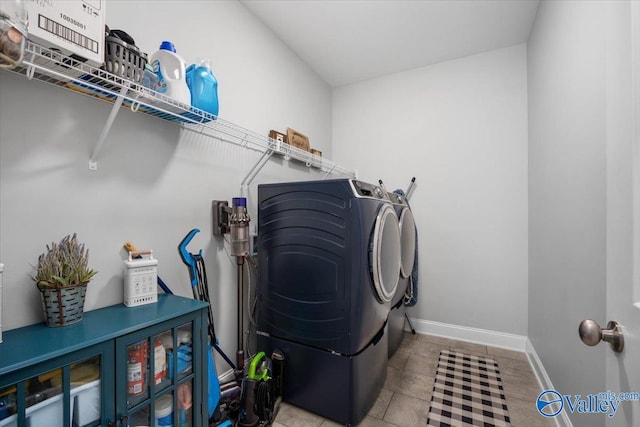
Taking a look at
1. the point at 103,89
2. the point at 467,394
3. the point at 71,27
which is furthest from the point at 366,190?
the point at 467,394

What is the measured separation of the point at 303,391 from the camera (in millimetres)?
1706

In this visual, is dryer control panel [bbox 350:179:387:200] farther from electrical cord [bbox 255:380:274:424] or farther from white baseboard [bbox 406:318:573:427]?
A: white baseboard [bbox 406:318:573:427]

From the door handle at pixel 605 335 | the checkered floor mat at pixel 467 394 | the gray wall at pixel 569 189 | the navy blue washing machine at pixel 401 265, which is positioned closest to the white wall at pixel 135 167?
the navy blue washing machine at pixel 401 265

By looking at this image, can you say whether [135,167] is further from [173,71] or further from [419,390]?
[419,390]

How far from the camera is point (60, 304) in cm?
102

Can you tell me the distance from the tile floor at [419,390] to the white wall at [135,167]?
2.68ft

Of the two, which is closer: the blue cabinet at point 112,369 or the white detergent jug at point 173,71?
the blue cabinet at point 112,369

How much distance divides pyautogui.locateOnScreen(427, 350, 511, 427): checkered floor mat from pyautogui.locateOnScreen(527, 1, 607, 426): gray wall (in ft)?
1.25

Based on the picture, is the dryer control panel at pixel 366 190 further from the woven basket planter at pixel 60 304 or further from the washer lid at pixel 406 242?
the woven basket planter at pixel 60 304

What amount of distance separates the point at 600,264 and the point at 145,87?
2106mm

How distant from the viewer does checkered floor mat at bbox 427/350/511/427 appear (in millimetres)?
1681

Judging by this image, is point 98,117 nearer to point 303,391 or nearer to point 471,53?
point 303,391

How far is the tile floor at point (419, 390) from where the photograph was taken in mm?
1663

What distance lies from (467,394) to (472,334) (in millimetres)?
1008
